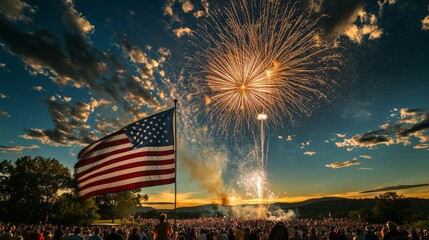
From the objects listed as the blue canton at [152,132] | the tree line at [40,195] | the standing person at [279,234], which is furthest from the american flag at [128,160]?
the tree line at [40,195]

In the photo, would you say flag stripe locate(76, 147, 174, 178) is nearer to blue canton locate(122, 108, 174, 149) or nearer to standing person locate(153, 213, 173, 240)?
blue canton locate(122, 108, 174, 149)

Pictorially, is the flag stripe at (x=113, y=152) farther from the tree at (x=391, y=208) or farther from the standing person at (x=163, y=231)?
the tree at (x=391, y=208)

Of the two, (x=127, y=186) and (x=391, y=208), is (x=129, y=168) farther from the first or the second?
(x=391, y=208)

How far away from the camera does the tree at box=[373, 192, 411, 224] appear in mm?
71912

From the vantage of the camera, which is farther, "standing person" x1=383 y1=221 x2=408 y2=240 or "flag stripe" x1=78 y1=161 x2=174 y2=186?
"flag stripe" x1=78 y1=161 x2=174 y2=186

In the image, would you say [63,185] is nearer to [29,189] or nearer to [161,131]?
[29,189]

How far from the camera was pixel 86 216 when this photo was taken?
60.3 metres

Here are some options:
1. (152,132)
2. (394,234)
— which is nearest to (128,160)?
→ (152,132)

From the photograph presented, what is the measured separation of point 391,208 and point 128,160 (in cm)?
8059

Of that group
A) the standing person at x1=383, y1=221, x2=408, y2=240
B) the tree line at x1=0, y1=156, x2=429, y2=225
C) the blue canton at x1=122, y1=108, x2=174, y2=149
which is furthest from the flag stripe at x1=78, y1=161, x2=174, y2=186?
the tree line at x1=0, y1=156, x2=429, y2=225

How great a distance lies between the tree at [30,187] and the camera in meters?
54.2

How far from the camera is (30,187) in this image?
57.3 m

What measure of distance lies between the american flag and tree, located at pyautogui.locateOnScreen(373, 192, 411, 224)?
79585mm

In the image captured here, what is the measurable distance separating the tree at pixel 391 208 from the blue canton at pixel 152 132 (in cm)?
7949
